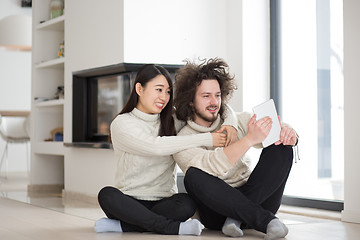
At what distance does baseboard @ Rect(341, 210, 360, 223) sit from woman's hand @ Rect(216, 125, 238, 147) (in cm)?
94

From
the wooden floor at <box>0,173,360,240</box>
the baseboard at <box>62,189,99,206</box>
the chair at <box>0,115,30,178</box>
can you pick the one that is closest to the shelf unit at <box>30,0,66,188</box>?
the baseboard at <box>62,189,99,206</box>

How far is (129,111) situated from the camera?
2725 millimetres

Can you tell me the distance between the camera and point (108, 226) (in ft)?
8.58

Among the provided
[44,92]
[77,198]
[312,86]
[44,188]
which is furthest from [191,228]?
[44,92]

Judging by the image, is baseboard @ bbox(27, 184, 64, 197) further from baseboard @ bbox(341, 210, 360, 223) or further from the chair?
baseboard @ bbox(341, 210, 360, 223)

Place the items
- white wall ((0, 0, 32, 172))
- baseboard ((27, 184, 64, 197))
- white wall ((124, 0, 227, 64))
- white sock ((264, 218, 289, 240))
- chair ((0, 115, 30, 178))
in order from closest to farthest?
white sock ((264, 218, 289, 240))
white wall ((124, 0, 227, 64))
baseboard ((27, 184, 64, 197))
chair ((0, 115, 30, 178))
white wall ((0, 0, 32, 172))

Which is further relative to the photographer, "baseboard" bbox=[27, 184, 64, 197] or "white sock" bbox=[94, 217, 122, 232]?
"baseboard" bbox=[27, 184, 64, 197]

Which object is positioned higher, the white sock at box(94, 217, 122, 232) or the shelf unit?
the shelf unit

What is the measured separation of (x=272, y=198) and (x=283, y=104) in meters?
1.56

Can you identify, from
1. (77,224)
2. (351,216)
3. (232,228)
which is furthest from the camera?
(351,216)

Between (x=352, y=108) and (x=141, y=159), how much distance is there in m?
1.18

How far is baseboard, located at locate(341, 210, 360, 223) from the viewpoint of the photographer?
10.1ft

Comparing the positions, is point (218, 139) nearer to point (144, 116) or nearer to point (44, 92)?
point (144, 116)

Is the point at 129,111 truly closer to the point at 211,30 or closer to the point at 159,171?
the point at 159,171
